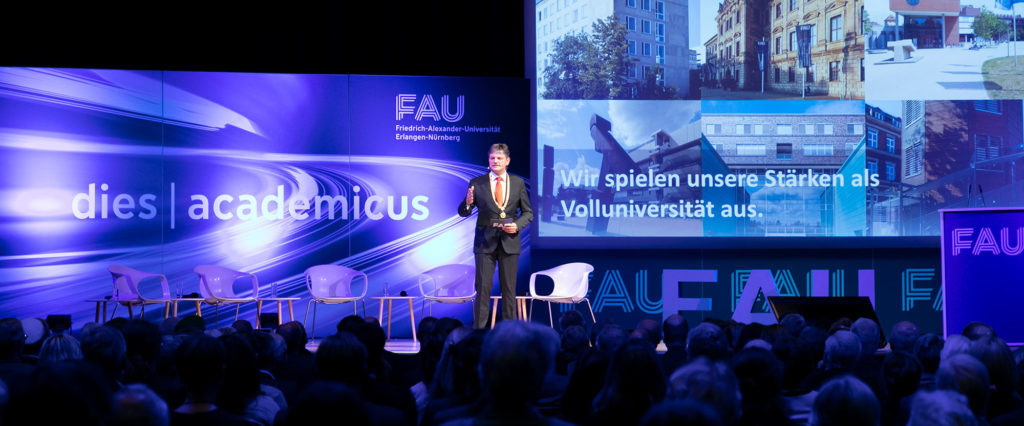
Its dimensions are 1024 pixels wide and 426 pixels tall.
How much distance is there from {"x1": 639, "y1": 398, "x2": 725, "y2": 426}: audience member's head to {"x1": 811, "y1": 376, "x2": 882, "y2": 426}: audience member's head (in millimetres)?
554

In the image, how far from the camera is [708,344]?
4031mm

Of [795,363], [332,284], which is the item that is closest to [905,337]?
[795,363]

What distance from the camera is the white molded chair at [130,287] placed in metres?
8.33

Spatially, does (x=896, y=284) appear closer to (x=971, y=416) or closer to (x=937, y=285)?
(x=937, y=285)

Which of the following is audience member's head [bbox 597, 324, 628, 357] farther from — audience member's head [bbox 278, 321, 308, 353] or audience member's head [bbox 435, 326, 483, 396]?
audience member's head [bbox 278, 321, 308, 353]

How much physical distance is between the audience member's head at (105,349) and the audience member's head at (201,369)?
2.44ft

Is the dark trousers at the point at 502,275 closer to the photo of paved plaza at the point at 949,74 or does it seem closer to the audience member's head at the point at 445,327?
the audience member's head at the point at 445,327

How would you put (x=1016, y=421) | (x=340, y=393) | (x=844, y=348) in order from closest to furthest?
1. (x=340, y=393)
2. (x=1016, y=421)
3. (x=844, y=348)

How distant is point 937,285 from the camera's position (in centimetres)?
971

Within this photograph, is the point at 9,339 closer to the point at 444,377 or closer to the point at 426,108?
the point at 444,377

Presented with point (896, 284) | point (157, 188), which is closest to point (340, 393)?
point (157, 188)

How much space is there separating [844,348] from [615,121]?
6083 mm

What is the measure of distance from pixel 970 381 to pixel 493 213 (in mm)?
4528

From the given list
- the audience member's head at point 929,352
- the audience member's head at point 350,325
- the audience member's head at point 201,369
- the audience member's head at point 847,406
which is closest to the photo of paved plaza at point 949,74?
the audience member's head at point 929,352
